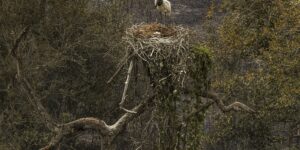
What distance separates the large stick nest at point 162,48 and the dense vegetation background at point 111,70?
192 inches

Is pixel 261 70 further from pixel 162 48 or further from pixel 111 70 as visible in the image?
pixel 162 48

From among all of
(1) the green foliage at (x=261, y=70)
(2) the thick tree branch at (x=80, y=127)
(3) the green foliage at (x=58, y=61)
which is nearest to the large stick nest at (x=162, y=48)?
(2) the thick tree branch at (x=80, y=127)

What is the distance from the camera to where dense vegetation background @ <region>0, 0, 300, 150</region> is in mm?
16562

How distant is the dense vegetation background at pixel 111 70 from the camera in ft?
54.3

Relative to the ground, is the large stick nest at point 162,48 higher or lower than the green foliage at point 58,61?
higher

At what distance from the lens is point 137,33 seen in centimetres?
1026

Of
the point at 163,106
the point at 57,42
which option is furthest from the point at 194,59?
the point at 57,42

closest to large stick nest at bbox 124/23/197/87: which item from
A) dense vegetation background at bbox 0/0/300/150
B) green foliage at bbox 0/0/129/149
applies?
dense vegetation background at bbox 0/0/300/150

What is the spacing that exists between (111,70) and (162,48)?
32.0ft

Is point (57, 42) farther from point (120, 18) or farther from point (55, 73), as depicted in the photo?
point (120, 18)

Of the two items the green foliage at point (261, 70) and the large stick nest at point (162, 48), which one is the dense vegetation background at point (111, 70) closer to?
the green foliage at point (261, 70)

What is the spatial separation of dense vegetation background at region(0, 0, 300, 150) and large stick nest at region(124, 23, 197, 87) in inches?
192

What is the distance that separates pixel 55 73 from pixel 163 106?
9168mm

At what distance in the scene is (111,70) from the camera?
19719 mm
